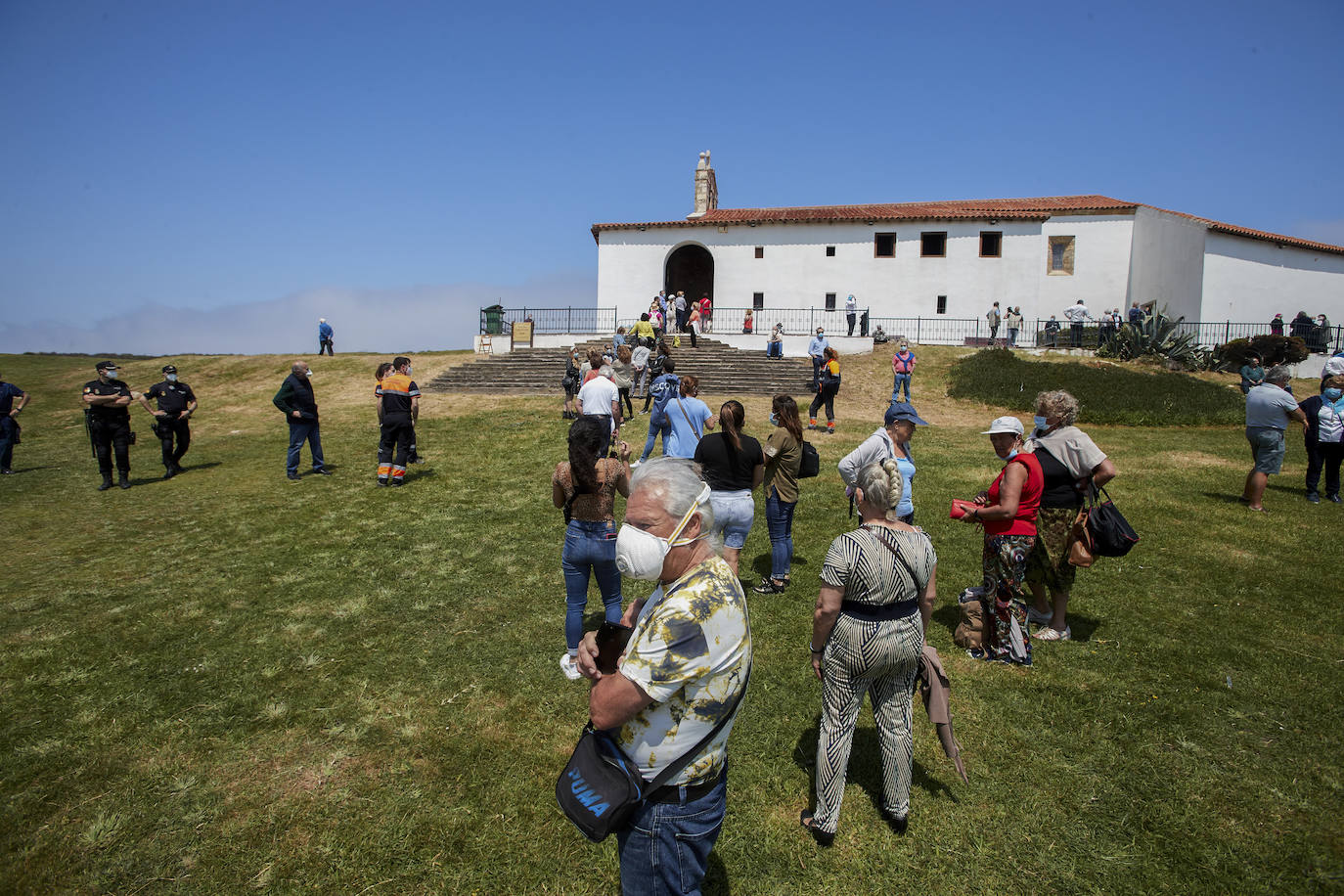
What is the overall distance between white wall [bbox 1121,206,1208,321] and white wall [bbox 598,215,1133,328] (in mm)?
706

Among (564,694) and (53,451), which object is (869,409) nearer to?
(564,694)

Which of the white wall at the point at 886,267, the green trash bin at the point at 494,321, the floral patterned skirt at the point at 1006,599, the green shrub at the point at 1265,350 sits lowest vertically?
the floral patterned skirt at the point at 1006,599

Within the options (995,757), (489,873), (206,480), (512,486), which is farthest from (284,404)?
(995,757)

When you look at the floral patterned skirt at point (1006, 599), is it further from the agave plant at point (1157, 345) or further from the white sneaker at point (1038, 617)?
the agave plant at point (1157, 345)

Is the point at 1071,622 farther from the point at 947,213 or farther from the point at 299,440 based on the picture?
the point at 947,213

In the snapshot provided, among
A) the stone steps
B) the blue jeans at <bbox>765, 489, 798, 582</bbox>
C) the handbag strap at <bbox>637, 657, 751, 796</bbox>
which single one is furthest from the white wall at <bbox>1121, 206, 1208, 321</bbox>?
the handbag strap at <bbox>637, 657, 751, 796</bbox>

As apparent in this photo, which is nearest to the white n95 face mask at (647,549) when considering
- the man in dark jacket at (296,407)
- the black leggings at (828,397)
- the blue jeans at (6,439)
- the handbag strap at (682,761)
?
the handbag strap at (682,761)

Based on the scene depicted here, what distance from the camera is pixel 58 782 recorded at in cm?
371

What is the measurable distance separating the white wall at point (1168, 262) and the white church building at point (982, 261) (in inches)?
2.4

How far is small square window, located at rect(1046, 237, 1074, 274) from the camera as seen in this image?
30094mm

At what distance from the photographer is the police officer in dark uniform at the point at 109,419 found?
33.7ft

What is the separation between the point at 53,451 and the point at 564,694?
639 inches

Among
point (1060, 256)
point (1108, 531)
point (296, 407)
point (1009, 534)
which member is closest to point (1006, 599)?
point (1009, 534)

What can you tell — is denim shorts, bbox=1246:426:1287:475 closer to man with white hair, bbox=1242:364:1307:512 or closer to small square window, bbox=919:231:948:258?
man with white hair, bbox=1242:364:1307:512
